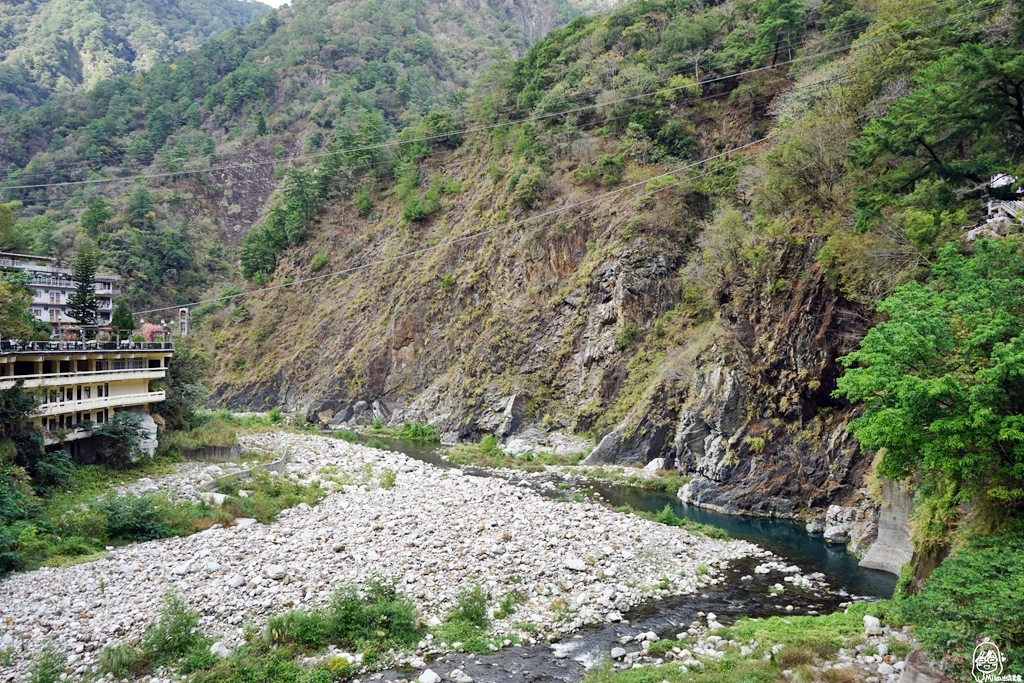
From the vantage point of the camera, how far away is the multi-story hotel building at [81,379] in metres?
18.8

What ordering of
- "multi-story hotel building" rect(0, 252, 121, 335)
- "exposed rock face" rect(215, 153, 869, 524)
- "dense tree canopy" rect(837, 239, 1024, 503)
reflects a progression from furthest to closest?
"multi-story hotel building" rect(0, 252, 121, 335) → "exposed rock face" rect(215, 153, 869, 524) → "dense tree canopy" rect(837, 239, 1024, 503)

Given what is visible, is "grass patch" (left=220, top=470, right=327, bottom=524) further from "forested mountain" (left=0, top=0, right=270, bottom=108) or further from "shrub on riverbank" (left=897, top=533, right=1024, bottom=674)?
"forested mountain" (left=0, top=0, right=270, bottom=108)

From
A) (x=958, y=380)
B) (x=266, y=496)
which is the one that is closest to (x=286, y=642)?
(x=266, y=496)

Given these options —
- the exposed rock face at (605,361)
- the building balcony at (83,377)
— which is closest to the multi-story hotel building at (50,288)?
the exposed rock face at (605,361)

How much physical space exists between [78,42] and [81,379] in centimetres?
11221

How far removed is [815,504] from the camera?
65.8 feet

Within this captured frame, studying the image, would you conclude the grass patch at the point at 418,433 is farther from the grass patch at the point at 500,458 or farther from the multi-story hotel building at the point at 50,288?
the multi-story hotel building at the point at 50,288

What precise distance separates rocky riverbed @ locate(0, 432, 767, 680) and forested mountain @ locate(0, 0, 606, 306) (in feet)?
147

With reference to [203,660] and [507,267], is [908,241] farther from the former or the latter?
[507,267]

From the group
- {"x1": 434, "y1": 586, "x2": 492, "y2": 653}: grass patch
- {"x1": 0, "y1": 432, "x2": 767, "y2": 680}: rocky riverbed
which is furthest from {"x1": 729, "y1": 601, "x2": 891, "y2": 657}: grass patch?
{"x1": 434, "y1": 586, "x2": 492, "y2": 653}: grass patch

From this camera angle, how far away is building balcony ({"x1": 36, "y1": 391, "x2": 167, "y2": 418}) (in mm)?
18938

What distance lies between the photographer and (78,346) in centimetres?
2084

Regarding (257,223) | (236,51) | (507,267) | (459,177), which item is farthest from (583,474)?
(236,51)

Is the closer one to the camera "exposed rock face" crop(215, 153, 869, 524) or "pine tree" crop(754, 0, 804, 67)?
"exposed rock face" crop(215, 153, 869, 524)
